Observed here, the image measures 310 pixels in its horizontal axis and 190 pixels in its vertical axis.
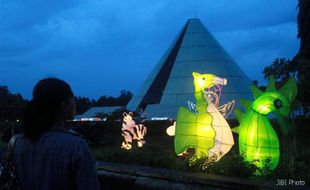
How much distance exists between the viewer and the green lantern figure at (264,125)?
7816 mm

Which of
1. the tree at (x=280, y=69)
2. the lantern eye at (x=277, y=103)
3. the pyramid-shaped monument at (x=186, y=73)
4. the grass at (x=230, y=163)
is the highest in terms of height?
the pyramid-shaped monument at (x=186, y=73)

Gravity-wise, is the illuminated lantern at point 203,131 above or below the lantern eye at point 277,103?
below

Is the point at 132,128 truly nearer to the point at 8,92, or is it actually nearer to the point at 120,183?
the point at 120,183

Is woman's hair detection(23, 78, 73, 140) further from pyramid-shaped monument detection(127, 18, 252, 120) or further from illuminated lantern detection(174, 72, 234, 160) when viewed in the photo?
pyramid-shaped monument detection(127, 18, 252, 120)

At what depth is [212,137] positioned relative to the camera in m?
9.13

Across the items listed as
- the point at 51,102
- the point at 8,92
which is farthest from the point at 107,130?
the point at 8,92

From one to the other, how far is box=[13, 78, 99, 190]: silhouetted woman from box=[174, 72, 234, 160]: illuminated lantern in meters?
6.73

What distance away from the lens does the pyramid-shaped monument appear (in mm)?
34875

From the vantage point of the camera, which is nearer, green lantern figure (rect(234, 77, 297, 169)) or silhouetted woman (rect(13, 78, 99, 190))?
silhouetted woman (rect(13, 78, 99, 190))

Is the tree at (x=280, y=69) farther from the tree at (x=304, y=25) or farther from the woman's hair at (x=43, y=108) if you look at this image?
the woman's hair at (x=43, y=108)

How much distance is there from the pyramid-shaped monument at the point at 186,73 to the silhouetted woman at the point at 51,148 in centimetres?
3069

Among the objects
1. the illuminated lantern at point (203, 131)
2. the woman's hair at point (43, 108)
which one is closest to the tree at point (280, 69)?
the illuminated lantern at point (203, 131)

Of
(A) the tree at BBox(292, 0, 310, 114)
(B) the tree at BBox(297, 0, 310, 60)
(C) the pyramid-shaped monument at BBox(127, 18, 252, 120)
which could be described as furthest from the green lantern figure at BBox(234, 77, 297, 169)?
(C) the pyramid-shaped monument at BBox(127, 18, 252, 120)

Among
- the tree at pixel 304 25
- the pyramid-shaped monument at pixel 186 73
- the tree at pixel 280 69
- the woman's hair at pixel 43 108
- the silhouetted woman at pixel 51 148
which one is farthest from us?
the pyramid-shaped monument at pixel 186 73
